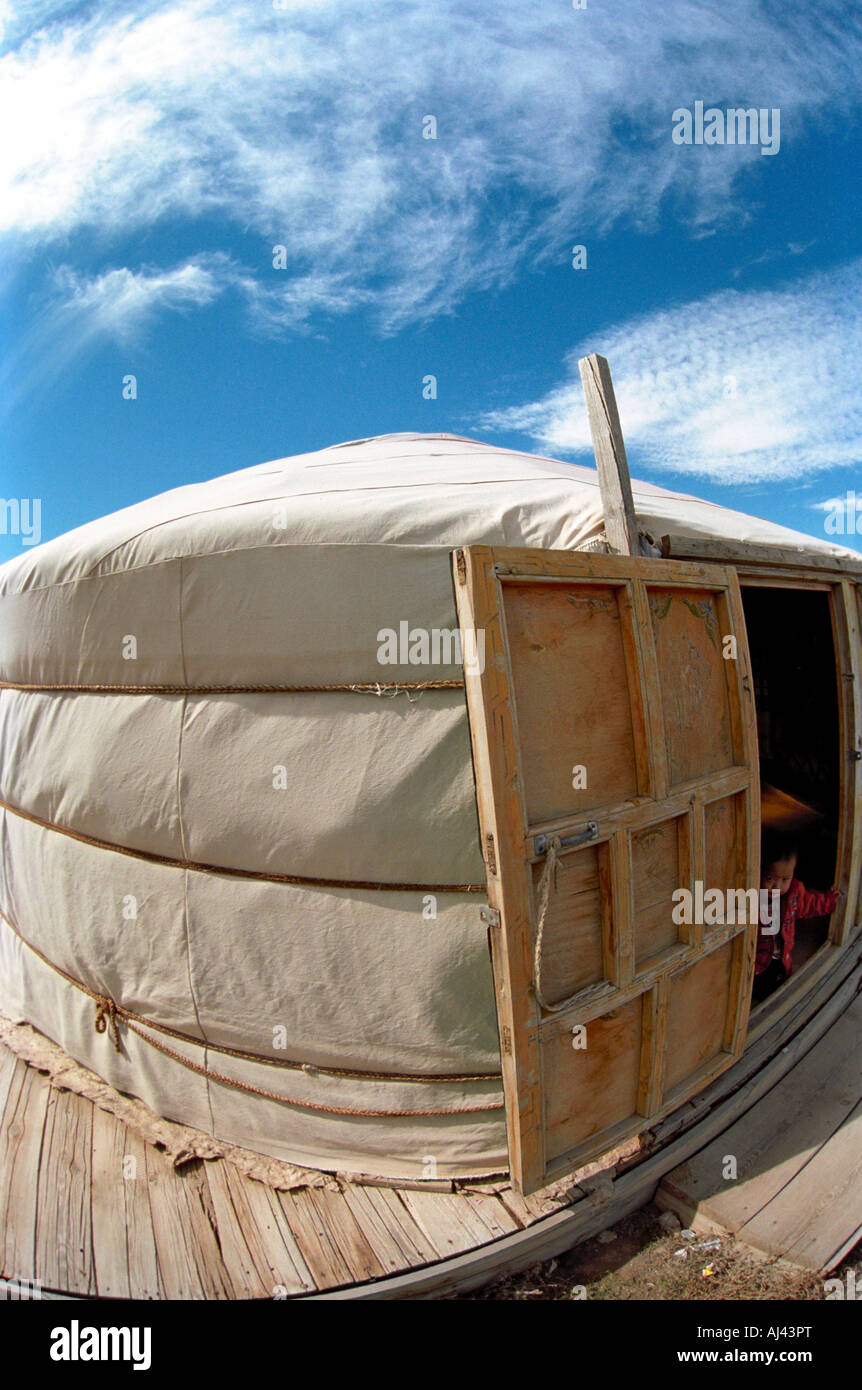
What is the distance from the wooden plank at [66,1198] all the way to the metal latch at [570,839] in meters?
1.74

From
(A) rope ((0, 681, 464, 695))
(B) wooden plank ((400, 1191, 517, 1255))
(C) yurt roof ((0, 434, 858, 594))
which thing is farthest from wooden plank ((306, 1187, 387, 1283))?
(C) yurt roof ((0, 434, 858, 594))

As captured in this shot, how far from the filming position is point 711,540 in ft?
7.05

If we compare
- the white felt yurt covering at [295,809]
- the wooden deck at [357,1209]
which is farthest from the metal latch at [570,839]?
the wooden deck at [357,1209]

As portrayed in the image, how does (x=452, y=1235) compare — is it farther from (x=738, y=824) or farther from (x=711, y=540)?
Answer: (x=711, y=540)

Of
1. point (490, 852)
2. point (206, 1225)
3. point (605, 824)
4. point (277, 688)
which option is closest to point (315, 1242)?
point (206, 1225)

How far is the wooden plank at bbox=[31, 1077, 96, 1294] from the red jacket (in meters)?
2.60

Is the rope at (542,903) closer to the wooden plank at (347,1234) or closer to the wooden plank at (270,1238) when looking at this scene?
the wooden plank at (347,1234)

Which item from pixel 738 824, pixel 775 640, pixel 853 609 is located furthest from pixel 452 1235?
pixel 775 640

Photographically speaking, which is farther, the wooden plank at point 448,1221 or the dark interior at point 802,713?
the dark interior at point 802,713

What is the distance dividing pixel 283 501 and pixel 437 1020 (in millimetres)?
1681

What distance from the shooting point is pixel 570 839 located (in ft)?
5.15

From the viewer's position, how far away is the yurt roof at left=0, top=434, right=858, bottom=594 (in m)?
2.00

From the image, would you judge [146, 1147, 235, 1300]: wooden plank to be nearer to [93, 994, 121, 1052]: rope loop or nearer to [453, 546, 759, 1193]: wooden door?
[93, 994, 121, 1052]: rope loop

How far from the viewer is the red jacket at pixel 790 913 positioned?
2.86 metres
